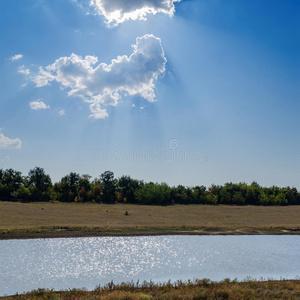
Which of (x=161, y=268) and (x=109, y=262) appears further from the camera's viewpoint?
(x=109, y=262)

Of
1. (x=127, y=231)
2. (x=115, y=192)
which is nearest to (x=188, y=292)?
(x=127, y=231)

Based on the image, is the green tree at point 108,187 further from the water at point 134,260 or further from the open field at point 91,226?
the water at point 134,260

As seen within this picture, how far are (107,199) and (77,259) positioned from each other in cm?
6505

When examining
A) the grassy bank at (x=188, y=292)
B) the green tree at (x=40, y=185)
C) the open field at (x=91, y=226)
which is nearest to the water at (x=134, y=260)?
the grassy bank at (x=188, y=292)

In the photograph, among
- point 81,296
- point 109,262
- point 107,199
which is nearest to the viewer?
point 81,296

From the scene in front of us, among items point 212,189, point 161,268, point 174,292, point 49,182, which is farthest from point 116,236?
point 212,189

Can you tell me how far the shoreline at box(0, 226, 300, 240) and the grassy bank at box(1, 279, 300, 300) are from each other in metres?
24.7

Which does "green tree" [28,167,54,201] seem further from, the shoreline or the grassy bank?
the grassy bank

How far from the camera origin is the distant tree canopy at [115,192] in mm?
87438

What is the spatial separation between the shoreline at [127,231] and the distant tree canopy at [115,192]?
42.7 meters

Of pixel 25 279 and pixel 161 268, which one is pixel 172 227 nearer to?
pixel 161 268

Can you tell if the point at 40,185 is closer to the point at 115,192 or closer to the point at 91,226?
the point at 115,192

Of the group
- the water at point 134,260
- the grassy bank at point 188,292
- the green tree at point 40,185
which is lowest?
the water at point 134,260

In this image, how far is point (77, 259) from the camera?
2911 centimetres
